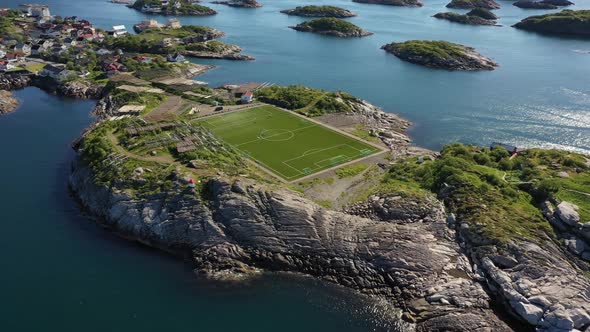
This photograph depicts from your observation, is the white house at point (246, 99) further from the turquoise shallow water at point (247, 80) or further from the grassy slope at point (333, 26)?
the grassy slope at point (333, 26)

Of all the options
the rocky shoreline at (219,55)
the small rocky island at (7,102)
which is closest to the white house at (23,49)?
the small rocky island at (7,102)

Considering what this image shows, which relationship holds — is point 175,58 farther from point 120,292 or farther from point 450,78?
point 120,292

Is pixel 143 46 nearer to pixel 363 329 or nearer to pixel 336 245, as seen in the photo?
pixel 336 245

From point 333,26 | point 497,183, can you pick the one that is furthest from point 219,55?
point 497,183

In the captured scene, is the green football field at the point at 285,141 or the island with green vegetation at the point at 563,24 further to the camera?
the island with green vegetation at the point at 563,24


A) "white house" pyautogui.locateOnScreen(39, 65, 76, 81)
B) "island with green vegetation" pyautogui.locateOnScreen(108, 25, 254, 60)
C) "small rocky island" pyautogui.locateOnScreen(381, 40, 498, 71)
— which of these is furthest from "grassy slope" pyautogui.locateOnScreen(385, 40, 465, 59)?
"white house" pyautogui.locateOnScreen(39, 65, 76, 81)

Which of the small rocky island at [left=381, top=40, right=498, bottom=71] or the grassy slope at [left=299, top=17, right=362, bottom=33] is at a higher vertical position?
the grassy slope at [left=299, top=17, right=362, bottom=33]

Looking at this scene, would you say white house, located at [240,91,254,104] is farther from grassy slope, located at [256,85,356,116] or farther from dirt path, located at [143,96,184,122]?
dirt path, located at [143,96,184,122]
